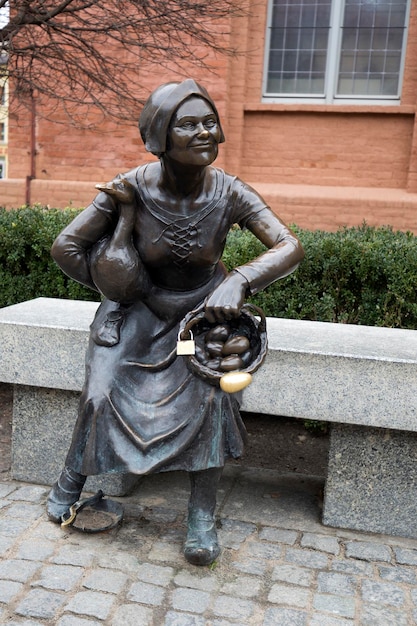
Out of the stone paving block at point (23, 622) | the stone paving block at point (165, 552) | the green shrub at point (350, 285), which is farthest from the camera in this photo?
the green shrub at point (350, 285)

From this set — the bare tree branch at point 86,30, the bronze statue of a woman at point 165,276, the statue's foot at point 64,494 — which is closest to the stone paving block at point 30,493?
the statue's foot at point 64,494

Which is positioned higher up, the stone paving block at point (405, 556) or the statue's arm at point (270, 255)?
the statue's arm at point (270, 255)

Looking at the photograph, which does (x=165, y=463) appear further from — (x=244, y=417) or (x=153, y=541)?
(x=244, y=417)

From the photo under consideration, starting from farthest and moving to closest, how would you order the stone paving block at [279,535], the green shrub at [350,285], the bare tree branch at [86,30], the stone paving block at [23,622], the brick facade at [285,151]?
the brick facade at [285,151]
the bare tree branch at [86,30]
the green shrub at [350,285]
the stone paving block at [279,535]
the stone paving block at [23,622]

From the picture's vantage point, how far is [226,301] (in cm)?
257

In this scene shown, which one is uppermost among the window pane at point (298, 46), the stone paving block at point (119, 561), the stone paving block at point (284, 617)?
the window pane at point (298, 46)

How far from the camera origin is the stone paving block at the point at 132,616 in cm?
245

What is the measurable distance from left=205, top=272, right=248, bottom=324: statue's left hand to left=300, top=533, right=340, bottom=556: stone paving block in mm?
1225

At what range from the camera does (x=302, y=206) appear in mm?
8094

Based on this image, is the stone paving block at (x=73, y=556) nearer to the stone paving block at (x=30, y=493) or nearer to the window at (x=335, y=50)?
the stone paving block at (x=30, y=493)

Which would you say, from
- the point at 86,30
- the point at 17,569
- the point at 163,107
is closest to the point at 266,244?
the point at 163,107

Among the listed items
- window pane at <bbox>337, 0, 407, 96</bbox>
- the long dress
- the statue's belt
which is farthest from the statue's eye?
window pane at <bbox>337, 0, 407, 96</bbox>

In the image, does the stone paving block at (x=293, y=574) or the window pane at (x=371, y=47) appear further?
the window pane at (x=371, y=47)

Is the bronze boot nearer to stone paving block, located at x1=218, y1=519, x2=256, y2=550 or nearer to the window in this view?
stone paving block, located at x1=218, y1=519, x2=256, y2=550
